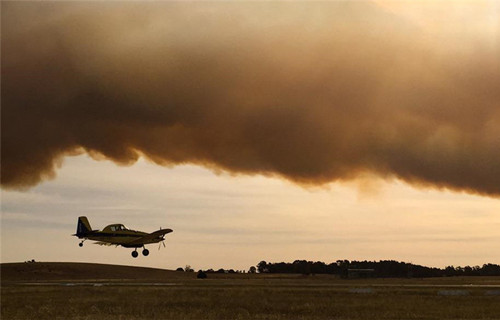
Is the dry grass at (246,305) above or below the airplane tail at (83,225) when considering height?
below

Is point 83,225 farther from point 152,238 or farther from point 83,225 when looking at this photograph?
point 152,238

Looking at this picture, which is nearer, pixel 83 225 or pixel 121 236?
pixel 121 236

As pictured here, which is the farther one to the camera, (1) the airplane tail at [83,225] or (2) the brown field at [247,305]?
(1) the airplane tail at [83,225]

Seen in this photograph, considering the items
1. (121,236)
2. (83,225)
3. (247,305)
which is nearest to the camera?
(247,305)

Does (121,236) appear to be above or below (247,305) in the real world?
above

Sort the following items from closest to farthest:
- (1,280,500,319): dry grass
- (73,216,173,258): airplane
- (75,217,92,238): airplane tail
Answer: (1,280,500,319): dry grass, (73,216,173,258): airplane, (75,217,92,238): airplane tail

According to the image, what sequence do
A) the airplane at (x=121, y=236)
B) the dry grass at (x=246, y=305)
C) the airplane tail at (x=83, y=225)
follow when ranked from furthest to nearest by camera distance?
the airplane tail at (x=83, y=225) < the airplane at (x=121, y=236) < the dry grass at (x=246, y=305)

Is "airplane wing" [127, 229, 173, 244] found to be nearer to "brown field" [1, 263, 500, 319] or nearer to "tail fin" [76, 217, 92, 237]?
"tail fin" [76, 217, 92, 237]

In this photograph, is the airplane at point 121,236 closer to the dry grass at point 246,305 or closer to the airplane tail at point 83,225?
the airplane tail at point 83,225

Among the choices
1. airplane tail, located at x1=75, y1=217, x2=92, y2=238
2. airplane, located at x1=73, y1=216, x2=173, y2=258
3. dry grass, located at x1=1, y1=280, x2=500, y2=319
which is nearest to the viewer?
dry grass, located at x1=1, y1=280, x2=500, y2=319

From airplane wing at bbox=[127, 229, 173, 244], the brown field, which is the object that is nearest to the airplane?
airplane wing at bbox=[127, 229, 173, 244]

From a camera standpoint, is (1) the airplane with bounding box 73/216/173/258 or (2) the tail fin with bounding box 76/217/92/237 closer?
(1) the airplane with bounding box 73/216/173/258

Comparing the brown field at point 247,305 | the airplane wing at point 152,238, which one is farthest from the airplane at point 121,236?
the brown field at point 247,305

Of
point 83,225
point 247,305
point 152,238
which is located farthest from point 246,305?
point 83,225
